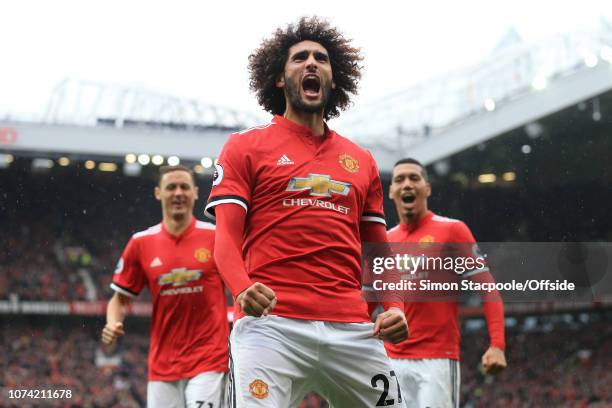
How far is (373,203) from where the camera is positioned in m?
3.21

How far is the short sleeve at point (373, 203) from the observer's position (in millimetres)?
3195

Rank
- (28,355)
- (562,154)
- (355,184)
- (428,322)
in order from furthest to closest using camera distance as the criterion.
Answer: (28,355), (562,154), (428,322), (355,184)

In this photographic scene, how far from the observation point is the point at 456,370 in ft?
16.4

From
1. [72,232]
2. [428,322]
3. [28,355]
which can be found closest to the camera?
[428,322]

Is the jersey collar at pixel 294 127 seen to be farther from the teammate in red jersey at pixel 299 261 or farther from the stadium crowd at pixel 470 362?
the stadium crowd at pixel 470 362

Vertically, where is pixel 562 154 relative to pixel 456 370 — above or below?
above

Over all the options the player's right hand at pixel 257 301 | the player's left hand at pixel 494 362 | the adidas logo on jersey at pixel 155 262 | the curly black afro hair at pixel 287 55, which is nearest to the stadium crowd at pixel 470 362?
the adidas logo on jersey at pixel 155 262

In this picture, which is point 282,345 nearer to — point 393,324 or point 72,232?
point 393,324

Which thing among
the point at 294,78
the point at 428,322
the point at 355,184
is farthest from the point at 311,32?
the point at 428,322

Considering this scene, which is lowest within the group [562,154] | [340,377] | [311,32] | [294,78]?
[340,377]

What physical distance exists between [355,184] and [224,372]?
2.44m

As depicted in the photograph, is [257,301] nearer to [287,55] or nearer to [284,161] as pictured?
[284,161]

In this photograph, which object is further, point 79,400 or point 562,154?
point 79,400

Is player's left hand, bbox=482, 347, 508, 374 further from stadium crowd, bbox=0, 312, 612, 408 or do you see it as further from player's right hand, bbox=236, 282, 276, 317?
stadium crowd, bbox=0, 312, 612, 408
